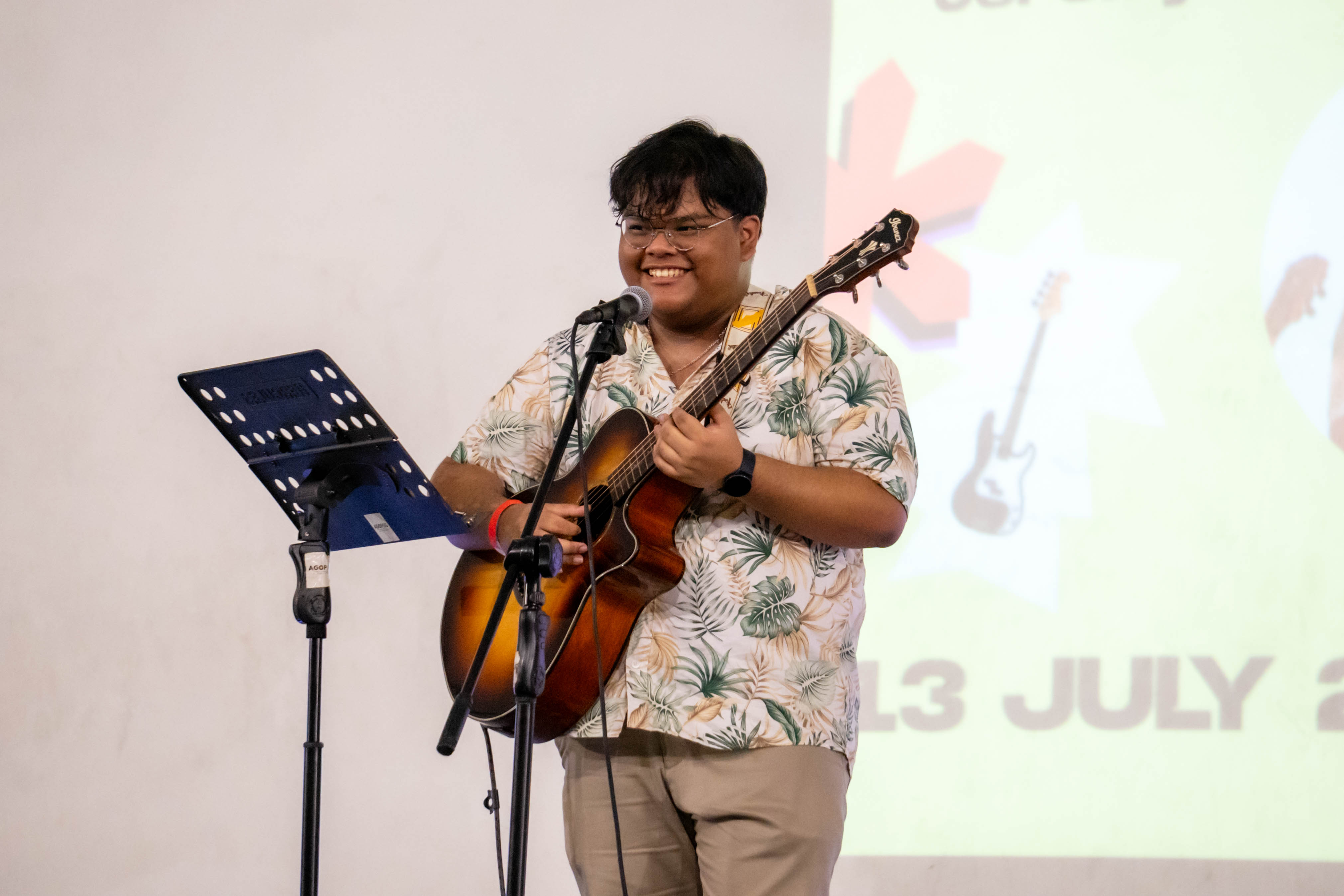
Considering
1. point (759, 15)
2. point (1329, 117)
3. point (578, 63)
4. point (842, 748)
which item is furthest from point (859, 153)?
point (842, 748)

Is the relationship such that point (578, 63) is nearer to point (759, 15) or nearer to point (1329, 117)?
point (759, 15)

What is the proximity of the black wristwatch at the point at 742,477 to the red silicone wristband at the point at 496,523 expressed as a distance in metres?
0.37

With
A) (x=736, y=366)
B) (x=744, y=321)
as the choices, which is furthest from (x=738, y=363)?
(x=744, y=321)

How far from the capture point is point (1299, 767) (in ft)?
8.33

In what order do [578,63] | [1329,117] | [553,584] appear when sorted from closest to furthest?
[553,584] < [1329,117] < [578,63]

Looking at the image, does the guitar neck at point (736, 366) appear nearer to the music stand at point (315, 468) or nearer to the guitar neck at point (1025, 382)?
the music stand at point (315, 468)

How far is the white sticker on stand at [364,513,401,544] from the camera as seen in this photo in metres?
1.58

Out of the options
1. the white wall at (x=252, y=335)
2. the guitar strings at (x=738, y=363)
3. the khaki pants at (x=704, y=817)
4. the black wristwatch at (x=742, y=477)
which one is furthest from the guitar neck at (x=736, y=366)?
the white wall at (x=252, y=335)

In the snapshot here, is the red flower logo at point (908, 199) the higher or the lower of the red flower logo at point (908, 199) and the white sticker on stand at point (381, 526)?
the higher

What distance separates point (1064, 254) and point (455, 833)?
2.07 m

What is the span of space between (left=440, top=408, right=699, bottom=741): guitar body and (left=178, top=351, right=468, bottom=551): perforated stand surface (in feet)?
0.60

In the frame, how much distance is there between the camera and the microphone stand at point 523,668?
4.25 feet

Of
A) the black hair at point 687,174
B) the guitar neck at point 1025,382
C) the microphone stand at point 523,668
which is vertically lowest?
the microphone stand at point 523,668

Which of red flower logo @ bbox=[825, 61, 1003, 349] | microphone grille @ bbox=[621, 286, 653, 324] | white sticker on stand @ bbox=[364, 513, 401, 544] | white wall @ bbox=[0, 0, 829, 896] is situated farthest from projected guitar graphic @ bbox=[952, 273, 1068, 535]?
white sticker on stand @ bbox=[364, 513, 401, 544]
